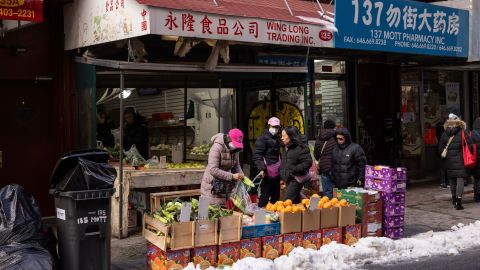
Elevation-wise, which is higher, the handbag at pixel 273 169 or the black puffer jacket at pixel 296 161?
the black puffer jacket at pixel 296 161

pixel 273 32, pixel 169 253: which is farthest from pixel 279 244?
pixel 273 32

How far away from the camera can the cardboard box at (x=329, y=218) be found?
7.51 meters

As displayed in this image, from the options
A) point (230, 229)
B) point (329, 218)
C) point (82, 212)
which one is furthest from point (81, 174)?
point (329, 218)

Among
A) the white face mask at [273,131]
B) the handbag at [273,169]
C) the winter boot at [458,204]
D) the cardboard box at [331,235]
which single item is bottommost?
the winter boot at [458,204]

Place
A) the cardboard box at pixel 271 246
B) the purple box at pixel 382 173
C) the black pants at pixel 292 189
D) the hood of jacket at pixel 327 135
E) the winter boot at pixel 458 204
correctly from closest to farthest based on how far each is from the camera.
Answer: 1. the cardboard box at pixel 271 246
2. the purple box at pixel 382 173
3. the black pants at pixel 292 189
4. the hood of jacket at pixel 327 135
5. the winter boot at pixel 458 204

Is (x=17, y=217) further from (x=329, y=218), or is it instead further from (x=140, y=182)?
(x=329, y=218)

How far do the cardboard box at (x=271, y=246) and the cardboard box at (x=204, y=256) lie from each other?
0.67 m

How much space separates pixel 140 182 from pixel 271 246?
272 cm

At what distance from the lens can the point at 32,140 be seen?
9242 millimetres

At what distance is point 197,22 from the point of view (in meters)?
7.95

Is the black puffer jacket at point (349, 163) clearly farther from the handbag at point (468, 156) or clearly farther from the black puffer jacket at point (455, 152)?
the handbag at point (468, 156)

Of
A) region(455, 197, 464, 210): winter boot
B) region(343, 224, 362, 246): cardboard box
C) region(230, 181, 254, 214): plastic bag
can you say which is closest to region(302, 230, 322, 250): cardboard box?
region(343, 224, 362, 246): cardboard box

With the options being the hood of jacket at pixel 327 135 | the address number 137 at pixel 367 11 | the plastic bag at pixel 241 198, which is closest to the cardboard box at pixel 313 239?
the plastic bag at pixel 241 198

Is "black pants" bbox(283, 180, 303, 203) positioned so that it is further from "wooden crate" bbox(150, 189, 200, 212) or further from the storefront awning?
the storefront awning
